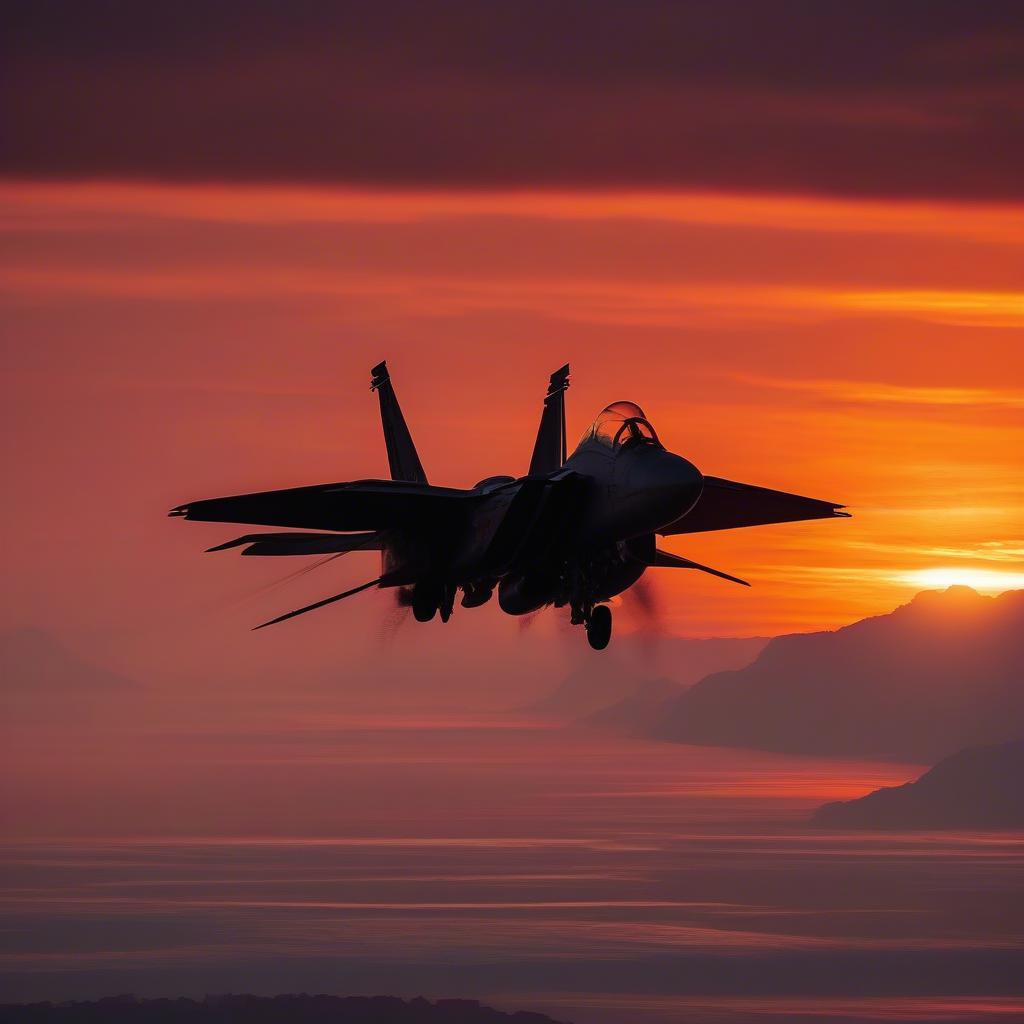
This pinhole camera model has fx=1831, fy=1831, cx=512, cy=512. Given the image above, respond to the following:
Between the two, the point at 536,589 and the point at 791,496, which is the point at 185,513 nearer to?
the point at 536,589

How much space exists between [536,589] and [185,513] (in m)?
10.8

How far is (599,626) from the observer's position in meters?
53.5

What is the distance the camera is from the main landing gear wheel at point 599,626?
53.2 meters

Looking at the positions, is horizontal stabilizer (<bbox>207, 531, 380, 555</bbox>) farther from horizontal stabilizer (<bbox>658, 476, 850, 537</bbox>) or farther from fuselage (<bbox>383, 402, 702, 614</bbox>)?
horizontal stabilizer (<bbox>658, 476, 850, 537</bbox>)

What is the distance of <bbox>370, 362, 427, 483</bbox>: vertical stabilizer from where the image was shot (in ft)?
227

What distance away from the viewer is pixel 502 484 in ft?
184

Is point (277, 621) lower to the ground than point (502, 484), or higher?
lower

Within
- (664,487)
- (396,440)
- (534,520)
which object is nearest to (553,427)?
(396,440)

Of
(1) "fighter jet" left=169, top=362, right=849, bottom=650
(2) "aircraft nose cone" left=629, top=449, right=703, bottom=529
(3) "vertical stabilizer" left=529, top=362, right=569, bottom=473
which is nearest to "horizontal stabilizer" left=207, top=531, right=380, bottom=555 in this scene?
(1) "fighter jet" left=169, top=362, right=849, bottom=650

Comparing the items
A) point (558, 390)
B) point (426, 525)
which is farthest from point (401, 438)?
point (426, 525)

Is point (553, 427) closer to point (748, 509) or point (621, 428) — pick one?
point (748, 509)

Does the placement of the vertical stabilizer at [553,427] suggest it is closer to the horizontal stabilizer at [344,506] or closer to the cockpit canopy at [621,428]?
the horizontal stabilizer at [344,506]

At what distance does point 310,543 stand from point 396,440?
36.9ft

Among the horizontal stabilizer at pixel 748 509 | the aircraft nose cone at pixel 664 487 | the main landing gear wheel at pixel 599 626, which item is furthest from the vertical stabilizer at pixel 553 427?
the aircraft nose cone at pixel 664 487
